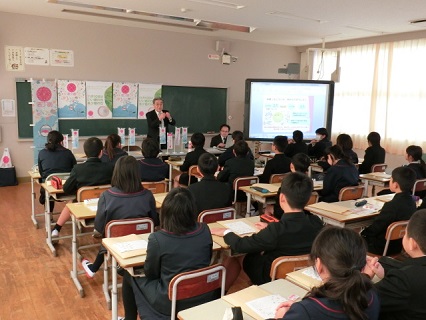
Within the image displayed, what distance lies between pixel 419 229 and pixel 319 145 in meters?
5.42

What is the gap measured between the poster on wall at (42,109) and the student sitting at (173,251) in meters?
5.72

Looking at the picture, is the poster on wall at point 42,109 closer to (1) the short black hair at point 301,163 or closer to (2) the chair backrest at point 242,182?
(2) the chair backrest at point 242,182

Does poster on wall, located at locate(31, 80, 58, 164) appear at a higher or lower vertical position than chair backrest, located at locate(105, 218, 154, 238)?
higher

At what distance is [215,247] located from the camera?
248 centimetres

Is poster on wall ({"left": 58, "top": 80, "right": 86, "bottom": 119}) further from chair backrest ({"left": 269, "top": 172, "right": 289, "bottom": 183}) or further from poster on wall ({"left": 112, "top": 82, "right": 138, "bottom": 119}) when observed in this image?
chair backrest ({"left": 269, "top": 172, "right": 289, "bottom": 183})

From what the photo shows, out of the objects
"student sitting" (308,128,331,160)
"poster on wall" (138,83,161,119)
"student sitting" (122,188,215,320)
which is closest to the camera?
"student sitting" (122,188,215,320)

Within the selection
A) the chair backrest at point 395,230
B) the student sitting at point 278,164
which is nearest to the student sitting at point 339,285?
the chair backrest at point 395,230

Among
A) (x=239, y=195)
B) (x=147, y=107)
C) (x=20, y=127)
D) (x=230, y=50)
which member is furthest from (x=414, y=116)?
(x=20, y=127)

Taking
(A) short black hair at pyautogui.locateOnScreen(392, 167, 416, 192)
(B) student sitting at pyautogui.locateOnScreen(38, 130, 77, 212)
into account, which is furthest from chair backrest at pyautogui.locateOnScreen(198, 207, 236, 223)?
(B) student sitting at pyautogui.locateOnScreen(38, 130, 77, 212)

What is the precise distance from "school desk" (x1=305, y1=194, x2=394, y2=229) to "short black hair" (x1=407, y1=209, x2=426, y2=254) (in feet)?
4.91

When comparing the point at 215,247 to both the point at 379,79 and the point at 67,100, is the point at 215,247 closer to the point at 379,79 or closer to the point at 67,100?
the point at 67,100

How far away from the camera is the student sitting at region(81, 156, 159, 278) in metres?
2.99

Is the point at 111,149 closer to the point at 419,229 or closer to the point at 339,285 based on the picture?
the point at 419,229

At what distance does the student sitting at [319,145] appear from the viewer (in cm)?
704
